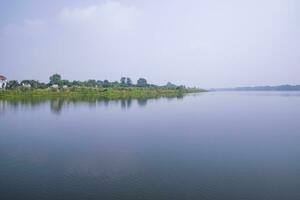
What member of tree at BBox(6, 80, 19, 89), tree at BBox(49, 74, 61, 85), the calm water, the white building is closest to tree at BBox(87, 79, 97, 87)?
tree at BBox(49, 74, 61, 85)

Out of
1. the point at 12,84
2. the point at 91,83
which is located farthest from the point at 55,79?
the point at 12,84

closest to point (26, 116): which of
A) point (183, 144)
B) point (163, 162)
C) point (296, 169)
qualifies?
point (183, 144)

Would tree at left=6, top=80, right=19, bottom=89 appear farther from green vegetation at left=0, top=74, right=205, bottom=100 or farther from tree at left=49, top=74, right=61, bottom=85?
tree at left=49, top=74, right=61, bottom=85

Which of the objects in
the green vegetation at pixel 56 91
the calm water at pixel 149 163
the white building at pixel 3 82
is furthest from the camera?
the white building at pixel 3 82

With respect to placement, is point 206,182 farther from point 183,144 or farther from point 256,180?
point 183,144

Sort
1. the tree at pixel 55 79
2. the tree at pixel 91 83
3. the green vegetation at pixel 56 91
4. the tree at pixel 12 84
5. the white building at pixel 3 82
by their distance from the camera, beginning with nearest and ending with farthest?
the green vegetation at pixel 56 91, the tree at pixel 12 84, the white building at pixel 3 82, the tree at pixel 55 79, the tree at pixel 91 83

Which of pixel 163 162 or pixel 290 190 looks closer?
pixel 290 190

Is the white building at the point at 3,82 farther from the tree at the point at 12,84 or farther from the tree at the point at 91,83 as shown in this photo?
the tree at the point at 91,83

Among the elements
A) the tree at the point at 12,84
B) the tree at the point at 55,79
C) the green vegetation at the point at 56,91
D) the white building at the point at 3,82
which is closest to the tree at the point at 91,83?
the green vegetation at the point at 56,91

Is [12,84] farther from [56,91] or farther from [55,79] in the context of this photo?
[55,79]

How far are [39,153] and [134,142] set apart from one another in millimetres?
4258

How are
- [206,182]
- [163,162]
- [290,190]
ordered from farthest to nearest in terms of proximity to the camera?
1. [163,162]
2. [206,182]
3. [290,190]

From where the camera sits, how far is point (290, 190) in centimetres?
748

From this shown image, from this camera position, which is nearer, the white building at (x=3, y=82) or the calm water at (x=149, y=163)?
the calm water at (x=149, y=163)
